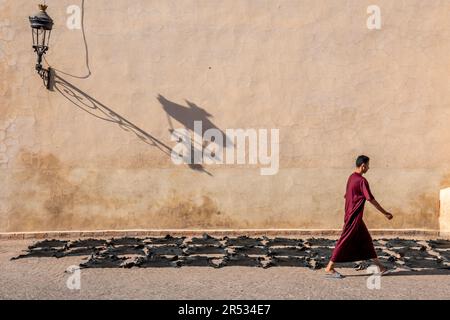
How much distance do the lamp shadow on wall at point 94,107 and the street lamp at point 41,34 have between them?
0.19m

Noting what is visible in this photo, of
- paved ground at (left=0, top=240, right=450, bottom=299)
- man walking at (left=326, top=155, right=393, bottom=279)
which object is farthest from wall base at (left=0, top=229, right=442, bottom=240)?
man walking at (left=326, top=155, right=393, bottom=279)

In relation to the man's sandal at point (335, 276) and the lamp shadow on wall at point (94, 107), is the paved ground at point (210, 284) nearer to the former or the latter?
the man's sandal at point (335, 276)

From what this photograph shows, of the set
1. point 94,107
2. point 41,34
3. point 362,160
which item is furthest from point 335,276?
point 41,34

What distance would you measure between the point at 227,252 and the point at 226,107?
303cm

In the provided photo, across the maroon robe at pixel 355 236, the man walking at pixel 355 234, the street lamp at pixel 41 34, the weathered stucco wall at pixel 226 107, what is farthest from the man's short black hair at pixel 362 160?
the street lamp at pixel 41 34

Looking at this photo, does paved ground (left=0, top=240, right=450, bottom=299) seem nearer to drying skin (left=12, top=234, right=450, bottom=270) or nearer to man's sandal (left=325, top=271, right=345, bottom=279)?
man's sandal (left=325, top=271, right=345, bottom=279)

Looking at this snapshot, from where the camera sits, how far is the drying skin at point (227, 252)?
7.91m

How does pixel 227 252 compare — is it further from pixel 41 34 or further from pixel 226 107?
pixel 41 34

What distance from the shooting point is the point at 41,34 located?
33.8ft

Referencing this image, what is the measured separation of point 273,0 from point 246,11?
1.85ft

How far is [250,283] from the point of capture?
22.6 feet

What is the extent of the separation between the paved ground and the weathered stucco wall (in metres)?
2.76

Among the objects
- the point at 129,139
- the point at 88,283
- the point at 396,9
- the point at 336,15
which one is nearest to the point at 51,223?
the point at 129,139

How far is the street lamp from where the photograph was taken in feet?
31.1
